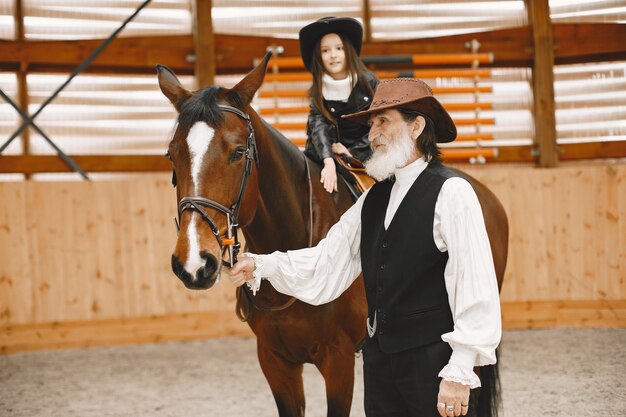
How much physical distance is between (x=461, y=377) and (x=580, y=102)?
278 inches

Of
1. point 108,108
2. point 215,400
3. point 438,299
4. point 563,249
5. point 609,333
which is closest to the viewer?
point 438,299

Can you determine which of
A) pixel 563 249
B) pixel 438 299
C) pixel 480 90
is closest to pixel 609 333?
pixel 563 249

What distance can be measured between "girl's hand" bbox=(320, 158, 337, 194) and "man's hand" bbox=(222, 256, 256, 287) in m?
0.86

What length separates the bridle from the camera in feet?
6.38

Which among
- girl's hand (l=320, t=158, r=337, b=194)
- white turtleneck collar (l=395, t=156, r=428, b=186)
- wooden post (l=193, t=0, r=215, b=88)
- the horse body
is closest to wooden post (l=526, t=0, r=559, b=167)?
wooden post (l=193, t=0, r=215, b=88)

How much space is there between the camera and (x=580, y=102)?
7.85m

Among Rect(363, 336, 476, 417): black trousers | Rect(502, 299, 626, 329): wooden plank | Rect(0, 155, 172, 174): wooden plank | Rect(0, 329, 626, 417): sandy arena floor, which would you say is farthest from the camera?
Rect(0, 155, 172, 174): wooden plank

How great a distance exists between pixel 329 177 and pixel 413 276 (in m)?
1.14

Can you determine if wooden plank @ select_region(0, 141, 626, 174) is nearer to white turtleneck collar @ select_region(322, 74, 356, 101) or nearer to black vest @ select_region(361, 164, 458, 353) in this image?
white turtleneck collar @ select_region(322, 74, 356, 101)

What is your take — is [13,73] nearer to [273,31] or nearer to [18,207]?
[18,207]

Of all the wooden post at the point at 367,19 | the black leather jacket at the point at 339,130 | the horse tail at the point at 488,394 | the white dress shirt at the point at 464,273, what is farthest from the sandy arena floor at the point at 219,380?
the wooden post at the point at 367,19

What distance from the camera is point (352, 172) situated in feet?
10.2

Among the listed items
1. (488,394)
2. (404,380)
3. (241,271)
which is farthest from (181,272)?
(488,394)

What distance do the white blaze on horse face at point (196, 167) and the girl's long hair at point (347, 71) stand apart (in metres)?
1.17
